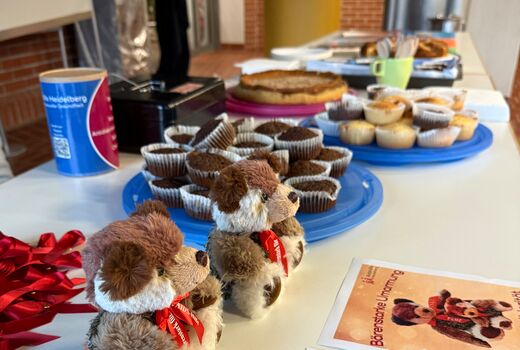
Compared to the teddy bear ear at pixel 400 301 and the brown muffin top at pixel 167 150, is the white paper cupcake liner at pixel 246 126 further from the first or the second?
the teddy bear ear at pixel 400 301

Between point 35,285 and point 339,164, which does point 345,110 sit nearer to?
point 339,164

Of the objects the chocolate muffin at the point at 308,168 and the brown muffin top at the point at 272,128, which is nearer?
the chocolate muffin at the point at 308,168

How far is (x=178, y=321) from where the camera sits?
1.55ft

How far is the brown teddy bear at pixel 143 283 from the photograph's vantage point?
420 millimetres

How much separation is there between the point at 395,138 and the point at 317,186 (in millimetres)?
353

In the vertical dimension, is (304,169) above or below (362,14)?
above

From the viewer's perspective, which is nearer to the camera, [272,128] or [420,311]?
[420,311]

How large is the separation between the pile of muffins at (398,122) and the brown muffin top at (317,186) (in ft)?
1.06

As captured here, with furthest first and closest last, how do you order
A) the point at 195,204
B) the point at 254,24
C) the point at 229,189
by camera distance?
the point at 254,24 → the point at 195,204 → the point at 229,189

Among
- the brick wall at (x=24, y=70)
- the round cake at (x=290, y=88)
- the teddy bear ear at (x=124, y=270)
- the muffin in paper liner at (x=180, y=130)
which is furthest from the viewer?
the brick wall at (x=24, y=70)

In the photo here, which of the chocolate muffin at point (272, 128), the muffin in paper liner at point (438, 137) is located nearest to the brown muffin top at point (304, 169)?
the chocolate muffin at point (272, 128)

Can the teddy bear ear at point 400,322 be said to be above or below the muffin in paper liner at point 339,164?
below

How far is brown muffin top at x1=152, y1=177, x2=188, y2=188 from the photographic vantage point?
0.82 metres

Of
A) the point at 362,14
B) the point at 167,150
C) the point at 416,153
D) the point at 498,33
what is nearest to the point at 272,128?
the point at 167,150
